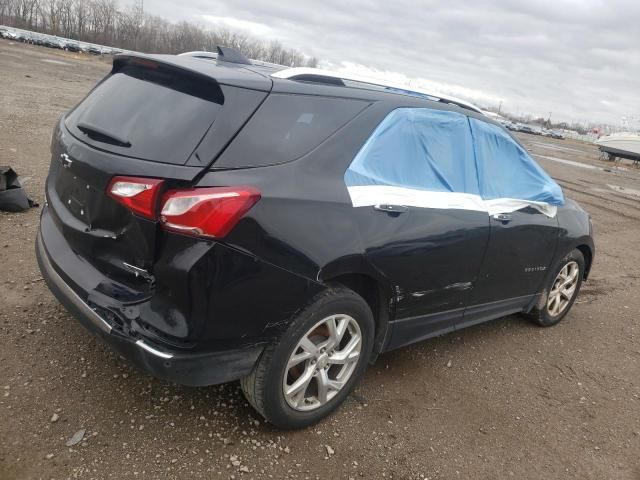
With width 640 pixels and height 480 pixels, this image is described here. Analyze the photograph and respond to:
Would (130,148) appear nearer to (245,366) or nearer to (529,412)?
(245,366)

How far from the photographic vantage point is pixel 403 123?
2998 mm

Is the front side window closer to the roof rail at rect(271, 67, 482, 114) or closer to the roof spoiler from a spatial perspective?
the roof rail at rect(271, 67, 482, 114)

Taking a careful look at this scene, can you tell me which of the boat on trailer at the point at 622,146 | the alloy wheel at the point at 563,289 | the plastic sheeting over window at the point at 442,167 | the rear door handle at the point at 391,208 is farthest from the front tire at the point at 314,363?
the boat on trailer at the point at 622,146

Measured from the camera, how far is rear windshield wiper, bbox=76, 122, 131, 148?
7.98 ft

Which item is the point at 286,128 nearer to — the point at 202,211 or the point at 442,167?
the point at 202,211

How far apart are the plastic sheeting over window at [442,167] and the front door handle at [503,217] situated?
0.11ft

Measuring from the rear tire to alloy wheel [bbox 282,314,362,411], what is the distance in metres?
2.35

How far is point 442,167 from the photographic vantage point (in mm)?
3178

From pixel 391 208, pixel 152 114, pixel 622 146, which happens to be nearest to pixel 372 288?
pixel 391 208

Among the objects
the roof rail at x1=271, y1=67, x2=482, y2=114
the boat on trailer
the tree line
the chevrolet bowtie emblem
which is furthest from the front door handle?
the tree line

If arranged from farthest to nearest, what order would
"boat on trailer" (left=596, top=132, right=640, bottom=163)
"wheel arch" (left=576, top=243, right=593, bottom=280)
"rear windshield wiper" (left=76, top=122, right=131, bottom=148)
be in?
"boat on trailer" (left=596, top=132, right=640, bottom=163)
"wheel arch" (left=576, top=243, right=593, bottom=280)
"rear windshield wiper" (left=76, top=122, right=131, bottom=148)

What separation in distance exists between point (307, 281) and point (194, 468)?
104cm

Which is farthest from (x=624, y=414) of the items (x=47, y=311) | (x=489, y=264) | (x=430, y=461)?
(x=47, y=311)

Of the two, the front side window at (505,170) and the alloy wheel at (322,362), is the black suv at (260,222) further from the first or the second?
the front side window at (505,170)
